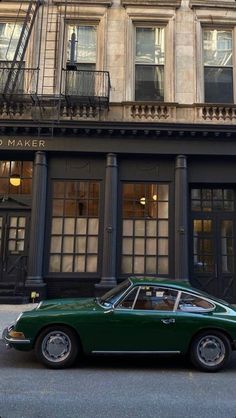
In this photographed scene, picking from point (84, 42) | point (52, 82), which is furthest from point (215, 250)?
point (84, 42)

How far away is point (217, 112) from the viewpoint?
12578 mm

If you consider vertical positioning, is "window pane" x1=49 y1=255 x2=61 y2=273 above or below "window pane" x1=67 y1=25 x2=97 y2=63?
below

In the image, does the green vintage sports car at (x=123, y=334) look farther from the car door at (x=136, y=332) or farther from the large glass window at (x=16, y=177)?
the large glass window at (x=16, y=177)

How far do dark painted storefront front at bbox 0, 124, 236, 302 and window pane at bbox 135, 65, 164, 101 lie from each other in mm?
1301

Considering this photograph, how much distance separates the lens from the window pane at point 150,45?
13047mm

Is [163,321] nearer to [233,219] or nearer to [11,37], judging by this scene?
[233,219]

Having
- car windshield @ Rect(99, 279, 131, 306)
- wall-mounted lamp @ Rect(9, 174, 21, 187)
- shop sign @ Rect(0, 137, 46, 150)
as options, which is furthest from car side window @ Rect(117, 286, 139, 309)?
wall-mounted lamp @ Rect(9, 174, 21, 187)

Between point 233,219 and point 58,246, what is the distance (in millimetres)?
5468

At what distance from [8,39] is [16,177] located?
14.5 feet

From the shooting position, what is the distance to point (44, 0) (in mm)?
12922

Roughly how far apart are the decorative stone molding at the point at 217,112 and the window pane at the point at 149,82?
1351 millimetres

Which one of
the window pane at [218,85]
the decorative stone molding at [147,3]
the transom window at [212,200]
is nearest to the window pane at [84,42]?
the decorative stone molding at [147,3]

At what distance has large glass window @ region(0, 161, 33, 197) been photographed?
12.8 meters

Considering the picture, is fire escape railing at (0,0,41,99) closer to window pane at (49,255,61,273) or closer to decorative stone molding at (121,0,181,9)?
decorative stone molding at (121,0,181,9)
